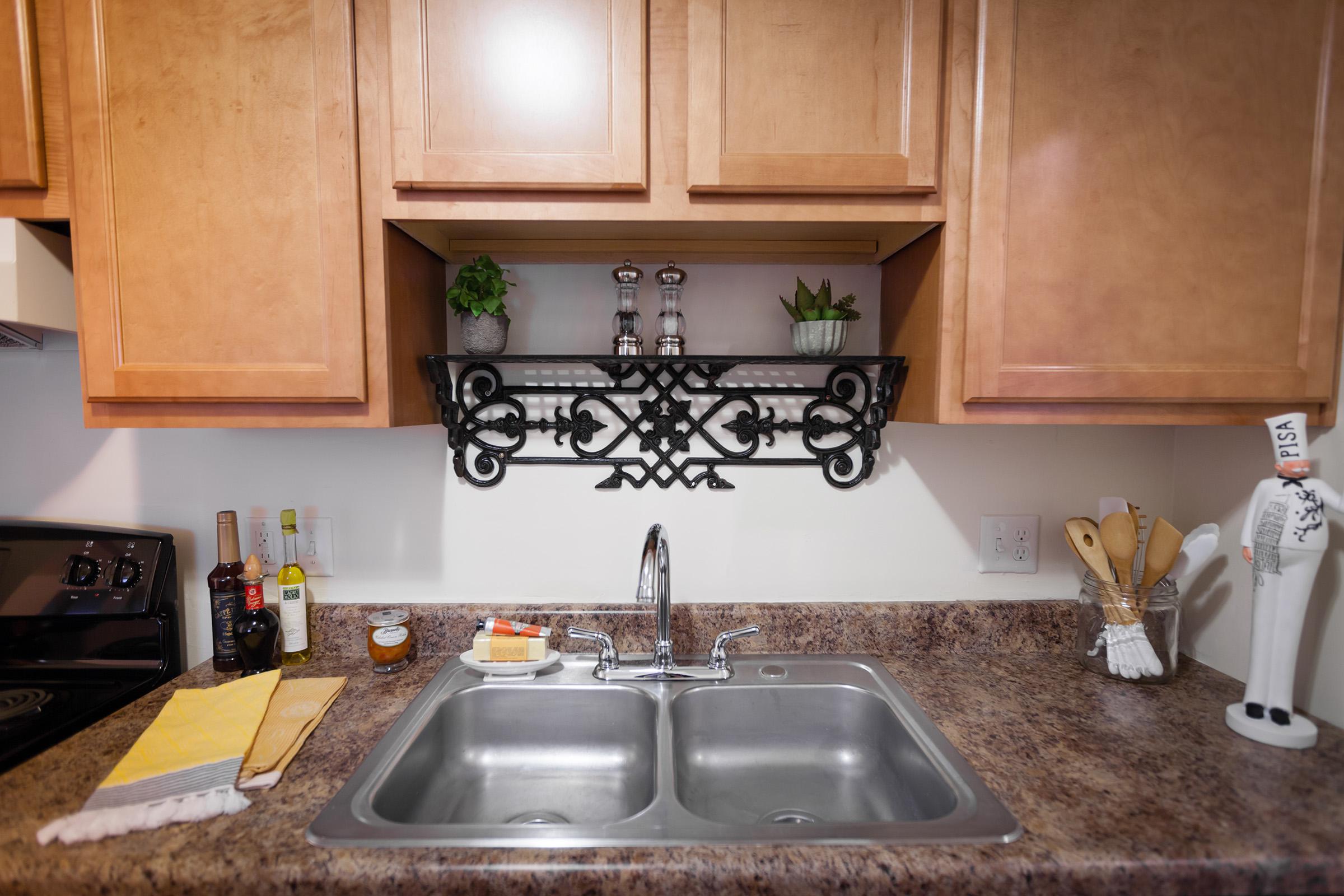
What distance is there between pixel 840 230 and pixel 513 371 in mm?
688

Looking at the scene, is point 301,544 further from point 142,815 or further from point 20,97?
point 20,97

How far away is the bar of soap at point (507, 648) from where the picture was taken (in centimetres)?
115

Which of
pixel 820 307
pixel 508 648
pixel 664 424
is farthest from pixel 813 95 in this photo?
pixel 508 648

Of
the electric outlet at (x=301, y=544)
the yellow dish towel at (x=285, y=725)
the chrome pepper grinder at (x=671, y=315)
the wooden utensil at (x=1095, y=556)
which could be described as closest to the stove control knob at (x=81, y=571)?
the electric outlet at (x=301, y=544)

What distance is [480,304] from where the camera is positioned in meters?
1.11

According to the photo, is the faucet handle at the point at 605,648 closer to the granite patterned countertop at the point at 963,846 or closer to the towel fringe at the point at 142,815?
the granite patterned countertop at the point at 963,846

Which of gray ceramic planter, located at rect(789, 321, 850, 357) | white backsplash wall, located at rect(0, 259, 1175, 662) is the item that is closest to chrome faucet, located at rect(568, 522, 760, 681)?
white backsplash wall, located at rect(0, 259, 1175, 662)

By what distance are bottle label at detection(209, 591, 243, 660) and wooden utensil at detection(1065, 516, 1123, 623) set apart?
1.60 meters

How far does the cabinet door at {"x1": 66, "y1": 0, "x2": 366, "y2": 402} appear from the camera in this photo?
2.97 ft

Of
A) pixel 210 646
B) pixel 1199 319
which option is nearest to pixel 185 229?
pixel 210 646

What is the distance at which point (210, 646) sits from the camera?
4.29 ft

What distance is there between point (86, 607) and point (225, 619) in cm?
29

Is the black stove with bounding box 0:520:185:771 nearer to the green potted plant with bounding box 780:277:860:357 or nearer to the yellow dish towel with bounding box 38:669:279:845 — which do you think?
the yellow dish towel with bounding box 38:669:279:845

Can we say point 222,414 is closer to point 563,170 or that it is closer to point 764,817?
point 563,170
